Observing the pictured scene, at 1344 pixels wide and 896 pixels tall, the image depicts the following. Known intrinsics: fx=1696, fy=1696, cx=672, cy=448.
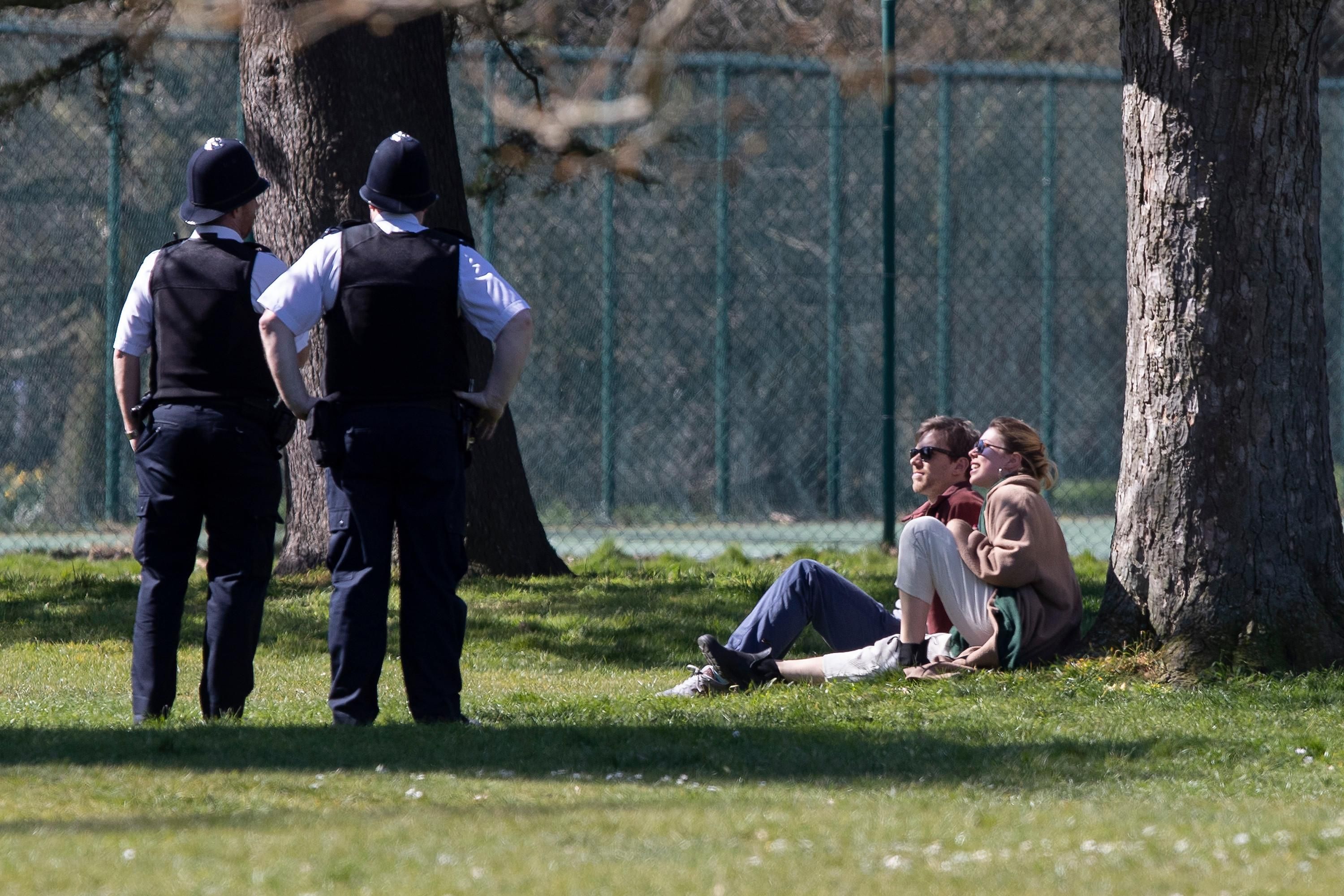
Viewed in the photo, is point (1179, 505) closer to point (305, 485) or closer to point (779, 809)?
point (779, 809)

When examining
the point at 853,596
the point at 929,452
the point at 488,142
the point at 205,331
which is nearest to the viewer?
the point at 205,331

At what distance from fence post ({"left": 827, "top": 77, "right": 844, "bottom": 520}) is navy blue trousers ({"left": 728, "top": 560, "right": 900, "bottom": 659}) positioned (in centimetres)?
601

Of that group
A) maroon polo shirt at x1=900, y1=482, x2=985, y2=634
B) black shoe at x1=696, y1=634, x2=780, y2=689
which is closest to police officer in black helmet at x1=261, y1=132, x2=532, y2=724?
black shoe at x1=696, y1=634, x2=780, y2=689

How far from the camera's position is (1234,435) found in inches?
243

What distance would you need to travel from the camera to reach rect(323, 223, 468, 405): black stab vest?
5391 mm

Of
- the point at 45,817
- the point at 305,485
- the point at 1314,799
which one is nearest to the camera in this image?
the point at 45,817

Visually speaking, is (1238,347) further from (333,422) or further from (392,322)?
(333,422)

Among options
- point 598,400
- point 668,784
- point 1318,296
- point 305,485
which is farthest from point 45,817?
point 598,400

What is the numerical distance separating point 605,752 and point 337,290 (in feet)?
5.57

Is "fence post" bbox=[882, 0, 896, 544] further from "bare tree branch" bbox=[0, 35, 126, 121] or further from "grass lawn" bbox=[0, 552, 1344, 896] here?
"bare tree branch" bbox=[0, 35, 126, 121]

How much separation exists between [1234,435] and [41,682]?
16.2ft

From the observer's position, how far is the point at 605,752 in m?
5.25

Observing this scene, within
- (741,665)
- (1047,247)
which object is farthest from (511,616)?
(1047,247)

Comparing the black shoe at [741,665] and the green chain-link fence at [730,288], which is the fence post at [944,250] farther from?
the black shoe at [741,665]
